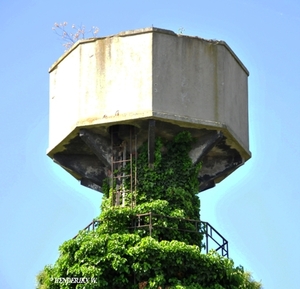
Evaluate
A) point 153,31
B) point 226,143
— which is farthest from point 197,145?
point 153,31

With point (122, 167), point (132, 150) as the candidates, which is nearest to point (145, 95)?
Answer: point (132, 150)

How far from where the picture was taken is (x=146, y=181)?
103 ft

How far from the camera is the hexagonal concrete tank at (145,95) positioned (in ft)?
102

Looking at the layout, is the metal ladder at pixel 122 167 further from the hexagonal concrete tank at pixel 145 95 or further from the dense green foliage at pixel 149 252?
the dense green foliage at pixel 149 252

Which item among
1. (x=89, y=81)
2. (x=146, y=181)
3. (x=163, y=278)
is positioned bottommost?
(x=163, y=278)

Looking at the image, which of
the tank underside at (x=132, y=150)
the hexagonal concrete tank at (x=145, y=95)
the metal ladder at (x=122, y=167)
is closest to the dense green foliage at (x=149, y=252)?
the metal ladder at (x=122, y=167)

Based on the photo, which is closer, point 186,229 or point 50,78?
point 186,229

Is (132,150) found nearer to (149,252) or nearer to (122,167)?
(122,167)

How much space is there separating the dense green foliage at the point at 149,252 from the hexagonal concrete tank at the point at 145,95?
2.22 feet

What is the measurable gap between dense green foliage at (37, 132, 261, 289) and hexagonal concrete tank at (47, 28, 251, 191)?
68cm

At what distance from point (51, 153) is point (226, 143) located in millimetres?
4113

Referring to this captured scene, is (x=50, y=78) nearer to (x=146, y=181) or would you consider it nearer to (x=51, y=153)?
(x=51, y=153)

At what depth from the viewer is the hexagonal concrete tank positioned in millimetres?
31125

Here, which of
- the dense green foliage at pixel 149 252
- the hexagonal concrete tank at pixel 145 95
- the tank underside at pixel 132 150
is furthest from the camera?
the tank underside at pixel 132 150
